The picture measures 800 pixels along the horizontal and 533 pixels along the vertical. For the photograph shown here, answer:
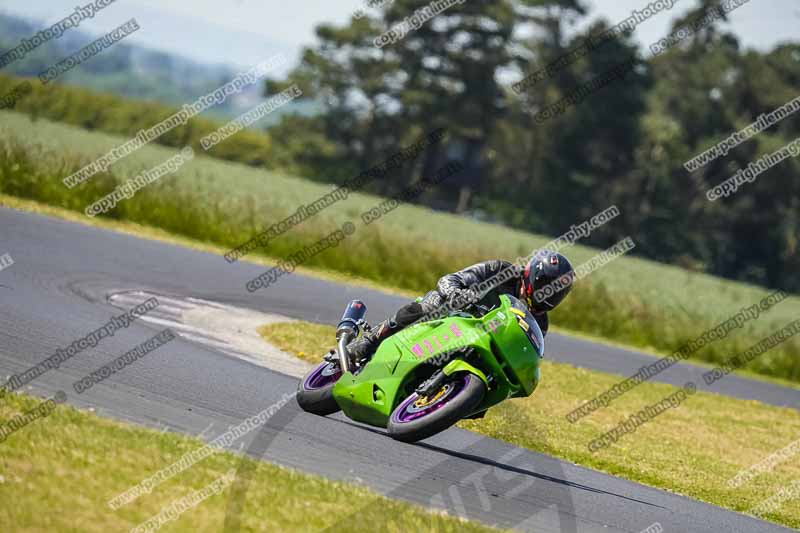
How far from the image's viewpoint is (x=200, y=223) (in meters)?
23.7

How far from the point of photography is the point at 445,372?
27.0 feet

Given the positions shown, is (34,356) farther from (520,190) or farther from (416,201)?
(520,190)

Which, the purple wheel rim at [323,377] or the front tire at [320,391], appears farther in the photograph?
the purple wheel rim at [323,377]

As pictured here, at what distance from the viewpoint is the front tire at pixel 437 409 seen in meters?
8.04

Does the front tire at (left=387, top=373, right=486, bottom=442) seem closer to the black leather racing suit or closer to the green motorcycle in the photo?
the green motorcycle

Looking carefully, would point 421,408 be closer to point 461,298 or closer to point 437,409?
point 437,409

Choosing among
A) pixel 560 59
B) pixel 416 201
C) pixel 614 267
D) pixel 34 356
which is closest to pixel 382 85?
pixel 416 201

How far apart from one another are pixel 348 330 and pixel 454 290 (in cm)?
115

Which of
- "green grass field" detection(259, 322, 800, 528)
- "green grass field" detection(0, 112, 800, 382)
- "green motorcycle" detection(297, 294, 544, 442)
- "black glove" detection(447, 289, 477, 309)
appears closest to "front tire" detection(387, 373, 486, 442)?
"green motorcycle" detection(297, 294, 544, 442)

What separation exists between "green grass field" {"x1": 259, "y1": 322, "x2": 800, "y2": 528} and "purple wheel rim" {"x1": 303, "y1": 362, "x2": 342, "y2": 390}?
7.03 ft

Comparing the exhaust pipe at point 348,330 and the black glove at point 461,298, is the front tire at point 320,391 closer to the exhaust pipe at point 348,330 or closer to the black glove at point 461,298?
the exhaust pipe at point 348,330

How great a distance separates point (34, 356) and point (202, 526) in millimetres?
3885


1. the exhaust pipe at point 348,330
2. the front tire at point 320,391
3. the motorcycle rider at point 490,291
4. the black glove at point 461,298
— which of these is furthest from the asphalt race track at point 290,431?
the black glove at point 461,298

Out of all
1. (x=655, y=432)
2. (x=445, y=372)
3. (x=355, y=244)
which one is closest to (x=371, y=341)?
(x=445, y=372)
